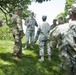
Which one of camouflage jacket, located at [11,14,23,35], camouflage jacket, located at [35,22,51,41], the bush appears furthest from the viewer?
the bush

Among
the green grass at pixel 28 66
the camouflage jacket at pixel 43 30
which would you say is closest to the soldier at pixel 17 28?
the green grass at pixel 28 66

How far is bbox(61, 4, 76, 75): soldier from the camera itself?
21.2 ft

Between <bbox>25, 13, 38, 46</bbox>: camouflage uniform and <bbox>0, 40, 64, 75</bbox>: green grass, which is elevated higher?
<bbox>25, 13, 38, 46</bbox>: camouflage uniform

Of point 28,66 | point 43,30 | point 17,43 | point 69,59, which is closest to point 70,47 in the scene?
point 69,59

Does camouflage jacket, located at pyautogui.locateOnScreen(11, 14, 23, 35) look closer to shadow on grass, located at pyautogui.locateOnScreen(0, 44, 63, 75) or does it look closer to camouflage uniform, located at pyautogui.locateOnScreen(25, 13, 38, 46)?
shadow on grass, located at pyautogui.locateOnScreen(0, 44, 63, 75)

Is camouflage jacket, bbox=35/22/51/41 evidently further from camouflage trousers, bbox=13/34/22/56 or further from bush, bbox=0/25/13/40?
bush, bbox=0/25/13/40

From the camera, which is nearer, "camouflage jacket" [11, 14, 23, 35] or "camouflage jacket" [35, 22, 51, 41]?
"camouflage jacket" [11, 14, 23, 35]

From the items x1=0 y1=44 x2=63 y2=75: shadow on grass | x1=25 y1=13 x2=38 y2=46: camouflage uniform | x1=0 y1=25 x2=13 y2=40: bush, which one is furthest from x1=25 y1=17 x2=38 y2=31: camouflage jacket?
x1=0 y1=25 x2=13 y2=40: bush

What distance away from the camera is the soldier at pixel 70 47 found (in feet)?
21.2

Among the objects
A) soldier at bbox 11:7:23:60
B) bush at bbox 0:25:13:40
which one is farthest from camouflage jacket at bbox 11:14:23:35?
Result: bush at bbox 0:25:13:40

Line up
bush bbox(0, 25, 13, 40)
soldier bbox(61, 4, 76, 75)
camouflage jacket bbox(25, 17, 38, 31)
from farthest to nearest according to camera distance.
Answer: bush bbox(0, 25, 13, 40), camouflage jacket bbox(25, 17, 38, 31), soldier bbox(61, 4, 76, 75)

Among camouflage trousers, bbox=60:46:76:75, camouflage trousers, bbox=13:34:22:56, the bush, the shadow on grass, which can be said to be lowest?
the bush

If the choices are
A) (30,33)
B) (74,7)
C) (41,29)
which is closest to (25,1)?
(30,33)

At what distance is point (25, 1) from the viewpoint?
30.6 m
